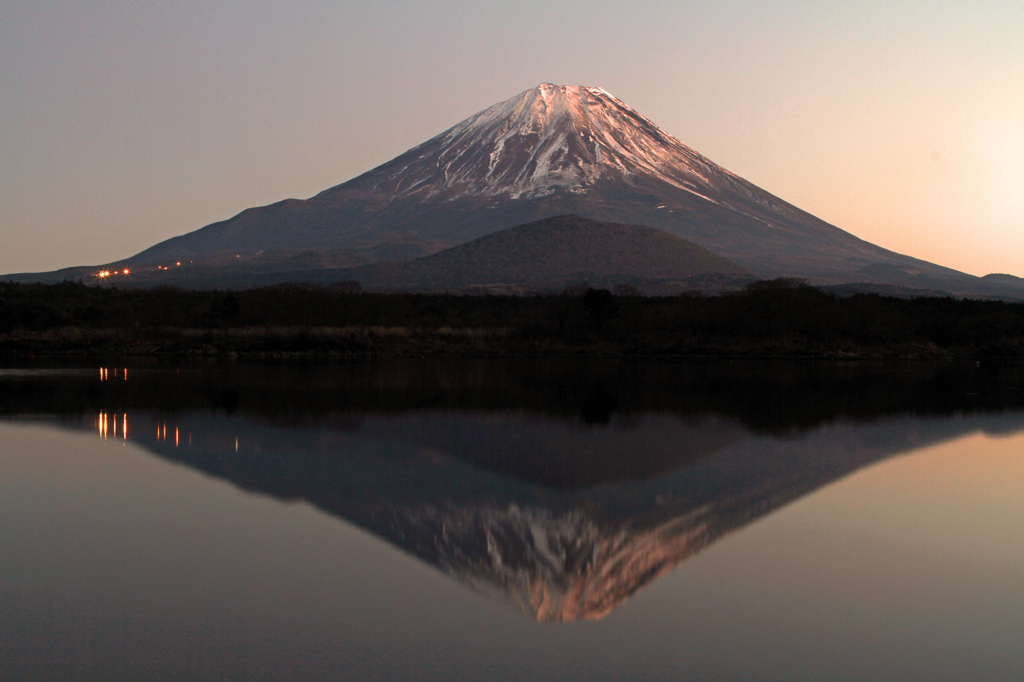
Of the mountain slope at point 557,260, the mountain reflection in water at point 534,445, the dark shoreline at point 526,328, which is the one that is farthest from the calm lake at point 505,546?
the mountain slope at point 557,260

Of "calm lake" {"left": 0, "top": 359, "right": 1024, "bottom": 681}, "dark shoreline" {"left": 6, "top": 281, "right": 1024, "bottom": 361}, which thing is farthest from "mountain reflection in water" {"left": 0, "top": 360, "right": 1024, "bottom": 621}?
"dark shoreline" {"left": 6, "top": 281, "right": 1024, "bottom": 361}

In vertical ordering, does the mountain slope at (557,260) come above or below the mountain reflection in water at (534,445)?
Answer: above

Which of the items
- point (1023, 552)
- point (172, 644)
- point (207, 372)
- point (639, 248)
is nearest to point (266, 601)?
point (172, 644)

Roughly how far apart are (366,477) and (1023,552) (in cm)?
729

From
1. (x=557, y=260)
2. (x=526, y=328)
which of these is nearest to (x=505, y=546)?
(x=526, y=328)

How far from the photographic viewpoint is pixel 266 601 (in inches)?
289

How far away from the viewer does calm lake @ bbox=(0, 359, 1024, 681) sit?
6391 mm

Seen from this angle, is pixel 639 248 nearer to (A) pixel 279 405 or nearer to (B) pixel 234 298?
(B) pixel 234 298

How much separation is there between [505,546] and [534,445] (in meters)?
6.49

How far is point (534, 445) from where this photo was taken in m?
15.5

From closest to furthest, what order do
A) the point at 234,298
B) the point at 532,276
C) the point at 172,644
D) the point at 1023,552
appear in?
the point at 172,644 → the point at 1023,552 → the point at 234,298 → the point at 532,276

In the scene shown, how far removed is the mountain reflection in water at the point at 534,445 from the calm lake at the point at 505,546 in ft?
0.21

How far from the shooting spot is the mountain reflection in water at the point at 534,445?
9.10 m

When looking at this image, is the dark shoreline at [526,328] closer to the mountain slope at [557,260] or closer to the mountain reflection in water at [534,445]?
the mountain reflection in water at [534,445]
